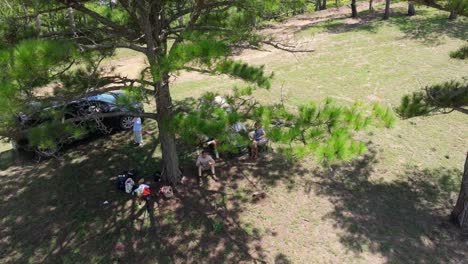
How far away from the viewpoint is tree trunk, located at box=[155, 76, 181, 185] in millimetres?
5912

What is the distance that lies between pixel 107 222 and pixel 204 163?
2.32 metres

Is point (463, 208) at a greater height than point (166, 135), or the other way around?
point (166, 135)

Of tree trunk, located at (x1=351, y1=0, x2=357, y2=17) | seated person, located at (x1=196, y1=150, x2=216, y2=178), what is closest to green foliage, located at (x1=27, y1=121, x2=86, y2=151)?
seated person, located at (x1=196, y1=150, x2=216, y2=178)

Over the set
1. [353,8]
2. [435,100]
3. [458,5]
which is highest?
[353,8]

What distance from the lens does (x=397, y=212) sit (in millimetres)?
6941

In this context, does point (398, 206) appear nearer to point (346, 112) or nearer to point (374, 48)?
point (346, 112)

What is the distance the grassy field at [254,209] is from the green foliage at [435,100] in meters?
1.82

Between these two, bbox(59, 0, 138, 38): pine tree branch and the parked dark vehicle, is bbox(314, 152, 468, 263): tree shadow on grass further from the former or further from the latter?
bbox(59, 0, 138, 38): pine tree branch

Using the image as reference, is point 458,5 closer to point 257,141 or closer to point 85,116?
point 257,141

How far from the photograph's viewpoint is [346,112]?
468 cm

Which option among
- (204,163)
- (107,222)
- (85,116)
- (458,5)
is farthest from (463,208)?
(85,116)

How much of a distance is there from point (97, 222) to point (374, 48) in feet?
49.1

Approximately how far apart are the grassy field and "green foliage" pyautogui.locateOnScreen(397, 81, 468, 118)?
5.97 feet

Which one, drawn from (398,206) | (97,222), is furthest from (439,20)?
(97,222)
